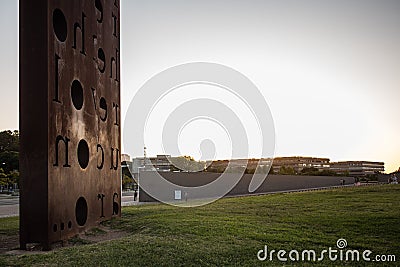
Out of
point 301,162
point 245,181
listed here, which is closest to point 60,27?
point 245,181

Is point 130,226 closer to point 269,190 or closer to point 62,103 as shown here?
point 62,103

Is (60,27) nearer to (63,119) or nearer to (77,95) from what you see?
(77,95)

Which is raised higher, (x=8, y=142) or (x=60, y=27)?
(x=60, y=27)

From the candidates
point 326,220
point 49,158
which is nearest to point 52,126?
point 49,158

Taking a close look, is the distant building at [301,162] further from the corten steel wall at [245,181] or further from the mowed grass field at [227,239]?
the mowed grass field at [227,239]

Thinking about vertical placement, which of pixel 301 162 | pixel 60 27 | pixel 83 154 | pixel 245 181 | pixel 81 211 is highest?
pixel 60 27

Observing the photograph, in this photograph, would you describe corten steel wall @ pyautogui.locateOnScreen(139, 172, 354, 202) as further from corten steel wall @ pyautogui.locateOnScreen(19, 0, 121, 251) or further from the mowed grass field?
the mowed grass field

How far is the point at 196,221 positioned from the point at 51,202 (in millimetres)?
4777

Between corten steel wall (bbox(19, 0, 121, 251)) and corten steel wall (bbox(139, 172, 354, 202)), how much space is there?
1775cm

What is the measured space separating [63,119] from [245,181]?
30.8m

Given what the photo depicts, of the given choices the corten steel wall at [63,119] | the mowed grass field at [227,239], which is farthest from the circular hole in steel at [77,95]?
the mowed grass field at [227,239]

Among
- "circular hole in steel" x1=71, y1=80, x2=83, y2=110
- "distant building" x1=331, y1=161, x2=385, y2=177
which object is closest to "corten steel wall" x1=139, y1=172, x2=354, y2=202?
"circular hole in steel" x1=71, y1=80, x2=83, y2=110

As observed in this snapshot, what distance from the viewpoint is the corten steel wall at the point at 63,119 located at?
10.2 metres

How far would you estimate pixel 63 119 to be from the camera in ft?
37.0
